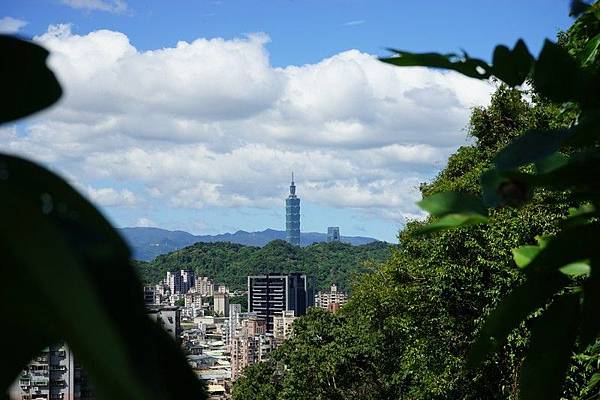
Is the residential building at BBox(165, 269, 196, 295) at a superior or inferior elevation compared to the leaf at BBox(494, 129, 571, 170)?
inferior

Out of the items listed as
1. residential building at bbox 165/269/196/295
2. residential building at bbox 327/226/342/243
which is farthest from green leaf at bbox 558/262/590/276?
residential building at bbox 327/226/342/243

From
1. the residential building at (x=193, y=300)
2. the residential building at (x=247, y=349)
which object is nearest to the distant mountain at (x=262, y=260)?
the residential building at (x=193, y=300)

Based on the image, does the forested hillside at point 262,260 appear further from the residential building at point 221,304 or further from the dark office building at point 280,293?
the residential building at point 221,304

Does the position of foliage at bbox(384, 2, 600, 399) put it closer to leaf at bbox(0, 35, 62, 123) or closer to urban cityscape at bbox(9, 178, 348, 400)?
leaf at bbox(0, 35, 62, 123)

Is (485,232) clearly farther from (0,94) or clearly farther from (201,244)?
(201,244)

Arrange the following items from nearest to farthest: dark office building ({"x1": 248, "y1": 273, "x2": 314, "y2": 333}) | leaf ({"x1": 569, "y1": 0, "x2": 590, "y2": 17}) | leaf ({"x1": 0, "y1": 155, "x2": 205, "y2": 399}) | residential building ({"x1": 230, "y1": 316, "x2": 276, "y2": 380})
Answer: leaf ({"x1": 0, "y1": 155, "x2": 205, "y2": 399})
leaf ({"x1": 569, "y1": 0, "x2": 590, "y2": 17})
residential building ({"x1": 230, "y1": 316, "x2": 276, "y2": 380})
dark office building ({"x1": 248, "y1": 273, "x2": 314, "y2": 333})
